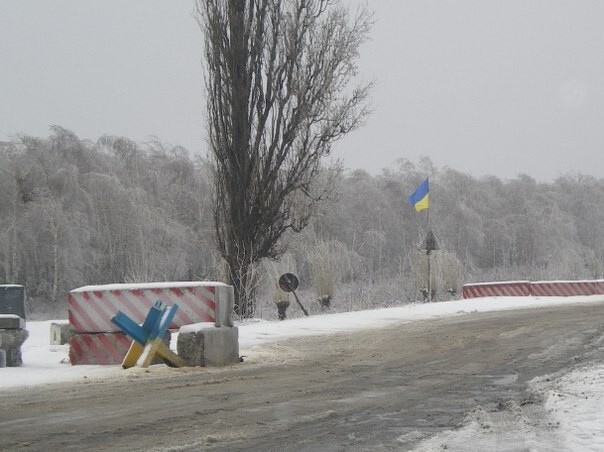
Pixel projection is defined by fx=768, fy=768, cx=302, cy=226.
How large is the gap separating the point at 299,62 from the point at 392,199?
1596 inches

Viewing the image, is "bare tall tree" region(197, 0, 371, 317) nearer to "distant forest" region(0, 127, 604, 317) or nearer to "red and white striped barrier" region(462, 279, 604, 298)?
"distant forest" region(0, 127, 604, 317)

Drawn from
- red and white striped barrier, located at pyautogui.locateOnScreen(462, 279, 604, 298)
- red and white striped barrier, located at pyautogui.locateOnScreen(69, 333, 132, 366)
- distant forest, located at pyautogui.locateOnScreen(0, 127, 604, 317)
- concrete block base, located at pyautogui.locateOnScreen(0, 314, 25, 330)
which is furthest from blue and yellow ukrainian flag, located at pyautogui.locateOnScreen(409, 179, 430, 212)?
concrete block base, located at pyautogui.locateOnScreen(0, 314, 25, 330)

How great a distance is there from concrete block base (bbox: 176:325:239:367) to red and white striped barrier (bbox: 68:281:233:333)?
474mm

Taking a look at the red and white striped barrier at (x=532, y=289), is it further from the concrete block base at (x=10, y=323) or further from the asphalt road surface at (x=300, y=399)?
the concrete block base at (x=10, y=323)

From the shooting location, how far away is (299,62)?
2286cm

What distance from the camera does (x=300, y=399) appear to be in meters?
7.16

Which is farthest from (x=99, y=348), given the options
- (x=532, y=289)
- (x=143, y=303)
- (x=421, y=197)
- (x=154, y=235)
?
(x=154, y=235)

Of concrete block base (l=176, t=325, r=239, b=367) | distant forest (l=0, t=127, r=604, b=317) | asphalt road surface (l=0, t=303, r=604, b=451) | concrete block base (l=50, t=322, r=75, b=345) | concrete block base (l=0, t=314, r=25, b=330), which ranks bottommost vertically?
asphalt road surface (l=0, t=303, r=604, b=451)

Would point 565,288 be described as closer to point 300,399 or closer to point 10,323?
point 10,323

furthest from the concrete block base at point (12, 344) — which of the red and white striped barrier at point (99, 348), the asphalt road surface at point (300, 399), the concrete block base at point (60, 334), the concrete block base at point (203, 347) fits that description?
the concrete block base at point (60, 334)

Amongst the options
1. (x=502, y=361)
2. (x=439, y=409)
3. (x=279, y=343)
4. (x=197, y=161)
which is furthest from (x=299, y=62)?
(x=197, y=161)

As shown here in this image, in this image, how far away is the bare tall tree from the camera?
21953 mm

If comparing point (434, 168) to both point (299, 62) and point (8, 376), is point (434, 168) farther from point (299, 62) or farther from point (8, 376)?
point (8, 376)

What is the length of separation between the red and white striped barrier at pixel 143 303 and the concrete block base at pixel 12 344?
2.46 ft
